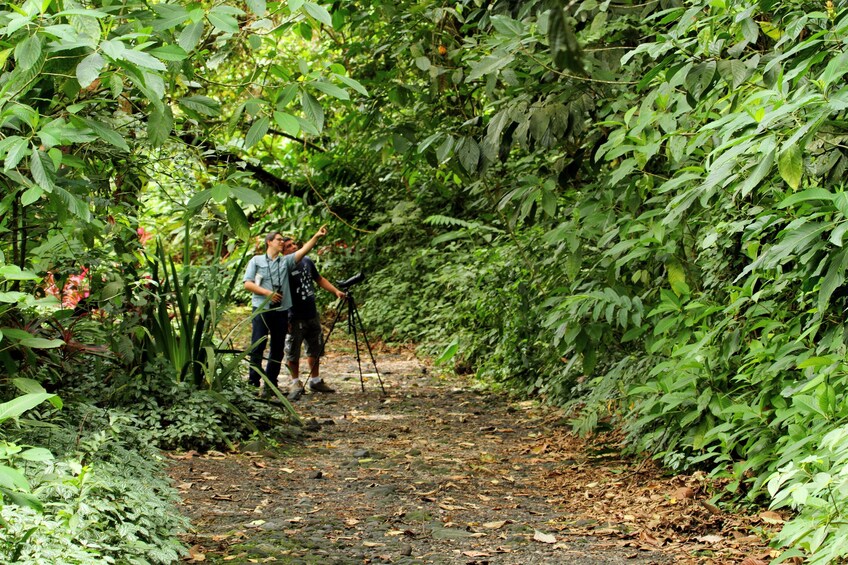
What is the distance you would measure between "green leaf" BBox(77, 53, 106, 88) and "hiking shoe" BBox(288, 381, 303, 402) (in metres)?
6.94

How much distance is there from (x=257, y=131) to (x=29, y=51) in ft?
3.29

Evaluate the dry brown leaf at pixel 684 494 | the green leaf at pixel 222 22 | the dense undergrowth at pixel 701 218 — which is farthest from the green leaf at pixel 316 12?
the dry brown leaf at pixel 684 494

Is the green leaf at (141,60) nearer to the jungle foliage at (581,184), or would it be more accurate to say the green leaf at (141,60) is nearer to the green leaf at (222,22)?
the jungle foliage at (581,184)

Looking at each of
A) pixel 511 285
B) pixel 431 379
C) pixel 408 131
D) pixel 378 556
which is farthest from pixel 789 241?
pixel 431 379

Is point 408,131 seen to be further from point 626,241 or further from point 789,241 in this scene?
point 789,241

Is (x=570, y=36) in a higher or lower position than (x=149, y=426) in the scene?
higher

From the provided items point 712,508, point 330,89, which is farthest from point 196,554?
point 712,508

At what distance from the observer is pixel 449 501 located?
5.93 metres

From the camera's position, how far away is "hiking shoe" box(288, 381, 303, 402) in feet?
32.7

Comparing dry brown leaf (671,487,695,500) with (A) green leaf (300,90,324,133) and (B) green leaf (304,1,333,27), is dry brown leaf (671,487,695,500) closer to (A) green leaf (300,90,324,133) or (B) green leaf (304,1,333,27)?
(A) green leaf (300,90,324,133)

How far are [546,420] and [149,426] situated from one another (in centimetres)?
368

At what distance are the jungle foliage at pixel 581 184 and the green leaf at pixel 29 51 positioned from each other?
0.03 feet

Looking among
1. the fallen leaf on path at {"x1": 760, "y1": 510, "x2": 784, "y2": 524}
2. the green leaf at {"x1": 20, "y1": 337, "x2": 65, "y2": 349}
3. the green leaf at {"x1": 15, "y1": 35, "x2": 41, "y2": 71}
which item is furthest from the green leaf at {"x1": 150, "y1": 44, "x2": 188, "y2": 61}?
the fallen leaf on path at {"x1": 760, "y1": 510, "x2": 784, "y2": 524}

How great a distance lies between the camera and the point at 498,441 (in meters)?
8.01
